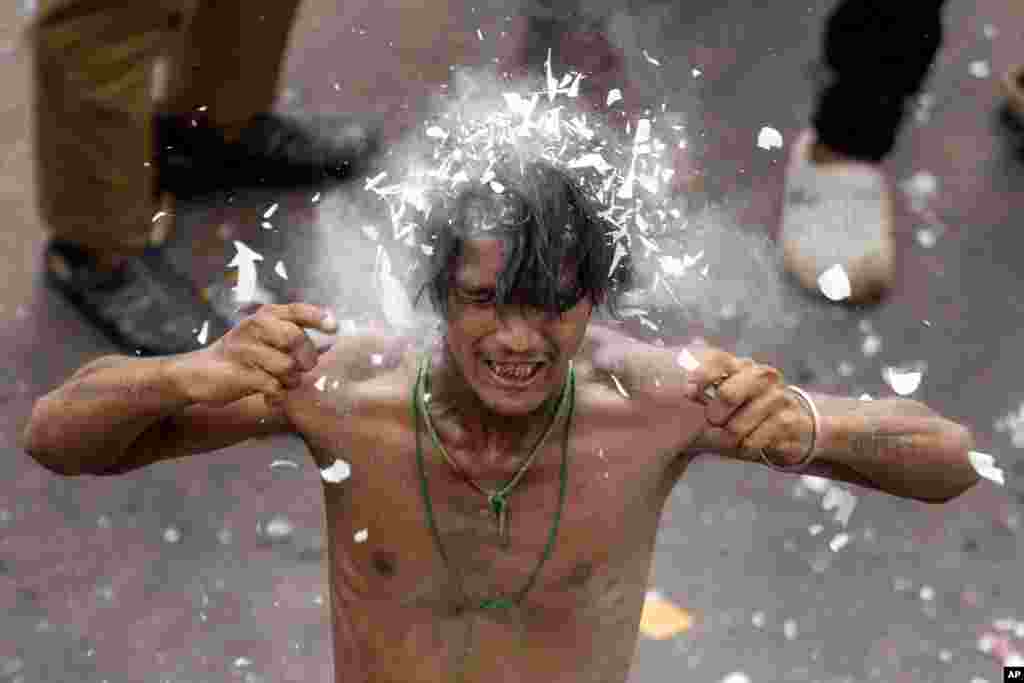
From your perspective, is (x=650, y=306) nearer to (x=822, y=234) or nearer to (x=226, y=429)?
(x=822, y=234)

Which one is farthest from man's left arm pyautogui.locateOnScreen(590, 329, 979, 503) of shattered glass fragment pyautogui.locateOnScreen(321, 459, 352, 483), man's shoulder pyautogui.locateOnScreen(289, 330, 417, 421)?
shattered glass fragment pyautogui.locateOnScreen(321, 459, 352, 483)

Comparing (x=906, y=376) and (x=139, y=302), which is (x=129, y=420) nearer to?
(x=139, y=302)

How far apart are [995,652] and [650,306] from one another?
0.98 metres

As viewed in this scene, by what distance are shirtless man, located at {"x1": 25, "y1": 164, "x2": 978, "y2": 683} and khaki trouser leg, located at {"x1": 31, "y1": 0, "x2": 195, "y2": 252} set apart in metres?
1.59

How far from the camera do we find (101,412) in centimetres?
246

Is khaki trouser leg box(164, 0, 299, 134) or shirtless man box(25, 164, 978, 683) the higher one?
shirtless man box(25, 164, 978, 683)

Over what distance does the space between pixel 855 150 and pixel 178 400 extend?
111 inches

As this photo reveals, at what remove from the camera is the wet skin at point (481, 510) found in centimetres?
254

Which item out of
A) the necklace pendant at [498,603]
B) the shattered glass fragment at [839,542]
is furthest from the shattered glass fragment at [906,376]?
A: the necklace pendant at [498,603]

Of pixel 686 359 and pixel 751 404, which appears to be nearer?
pixel 751 404

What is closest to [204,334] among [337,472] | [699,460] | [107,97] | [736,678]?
[107,97]

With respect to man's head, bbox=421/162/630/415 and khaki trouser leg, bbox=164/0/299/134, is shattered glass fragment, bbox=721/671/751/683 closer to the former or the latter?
man's head, bbox=421/162/630/415

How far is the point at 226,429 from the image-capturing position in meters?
2.54

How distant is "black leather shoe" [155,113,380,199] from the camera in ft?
15.2
